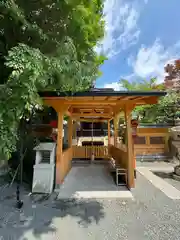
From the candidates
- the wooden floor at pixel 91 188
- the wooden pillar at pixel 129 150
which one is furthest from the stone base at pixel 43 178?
the wooden pillar at pixel 129 150

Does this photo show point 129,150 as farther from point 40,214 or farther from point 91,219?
point 40,214

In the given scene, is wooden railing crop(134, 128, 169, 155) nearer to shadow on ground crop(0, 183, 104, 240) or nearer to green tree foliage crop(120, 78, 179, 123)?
green tree foliage crop(120, 78, 179, 123)

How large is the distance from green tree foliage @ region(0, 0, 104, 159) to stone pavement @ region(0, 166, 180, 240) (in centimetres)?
150

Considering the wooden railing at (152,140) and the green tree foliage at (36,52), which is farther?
the wooden railing at (152,140)

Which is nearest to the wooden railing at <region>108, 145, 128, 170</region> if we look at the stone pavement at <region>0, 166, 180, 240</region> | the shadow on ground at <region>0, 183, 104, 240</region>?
the stone pavement at <region>0, 166, 180, 240</region>

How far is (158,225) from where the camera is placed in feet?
9.27

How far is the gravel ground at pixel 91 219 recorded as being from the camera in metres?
2.55

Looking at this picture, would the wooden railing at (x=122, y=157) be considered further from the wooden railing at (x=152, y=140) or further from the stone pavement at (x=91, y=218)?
the wooden railing at (x=152, y=140)

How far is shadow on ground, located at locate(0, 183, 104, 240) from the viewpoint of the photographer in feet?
8.62

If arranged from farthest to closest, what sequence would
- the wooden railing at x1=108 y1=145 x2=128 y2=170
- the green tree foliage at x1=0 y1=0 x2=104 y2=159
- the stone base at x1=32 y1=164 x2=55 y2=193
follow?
the wooden railing at x1=108 y1=145 x2=128 y2=170
the stone base at x1=32 y1=164 x2=55 y2=193
the green tree foliage at x1=0 y1=0 x2=104 y2=159

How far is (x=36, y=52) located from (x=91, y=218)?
313 centimetres

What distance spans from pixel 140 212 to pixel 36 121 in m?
4.96

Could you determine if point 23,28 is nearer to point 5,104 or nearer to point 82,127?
point 5,104

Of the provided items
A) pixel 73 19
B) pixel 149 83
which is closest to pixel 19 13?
pixel 73 19
